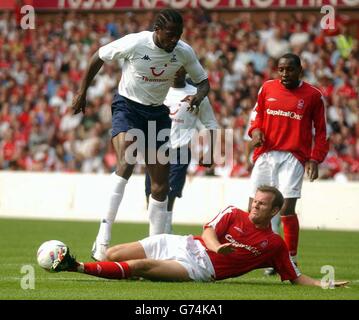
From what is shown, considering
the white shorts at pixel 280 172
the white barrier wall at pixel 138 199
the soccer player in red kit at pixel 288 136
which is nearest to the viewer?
the soccer player in red kit at pixel 288 136

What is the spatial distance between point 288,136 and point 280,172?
401mm

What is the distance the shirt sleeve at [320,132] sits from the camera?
454 inches

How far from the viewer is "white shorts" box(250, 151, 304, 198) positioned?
11.6 m

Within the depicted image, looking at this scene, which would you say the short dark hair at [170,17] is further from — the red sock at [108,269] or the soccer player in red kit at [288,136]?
the red sock at [108,269]

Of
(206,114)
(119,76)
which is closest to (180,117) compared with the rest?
(206,114)

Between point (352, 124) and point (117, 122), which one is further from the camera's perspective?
point (352, 124)

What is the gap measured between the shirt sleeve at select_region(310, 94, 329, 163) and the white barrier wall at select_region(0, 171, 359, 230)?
8.95 metres

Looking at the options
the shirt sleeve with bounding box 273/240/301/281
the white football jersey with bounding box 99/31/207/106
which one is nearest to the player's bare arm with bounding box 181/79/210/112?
the white football jersey with bounding box 99/31/207/106

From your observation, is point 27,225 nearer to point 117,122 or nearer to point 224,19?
point 117,122

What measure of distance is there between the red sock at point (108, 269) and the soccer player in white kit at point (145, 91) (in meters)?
1.24

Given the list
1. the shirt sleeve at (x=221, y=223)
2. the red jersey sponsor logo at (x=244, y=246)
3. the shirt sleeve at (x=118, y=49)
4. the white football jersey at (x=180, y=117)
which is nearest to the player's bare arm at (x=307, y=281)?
the red jersey sponsor logo at (x=244, y=246)
